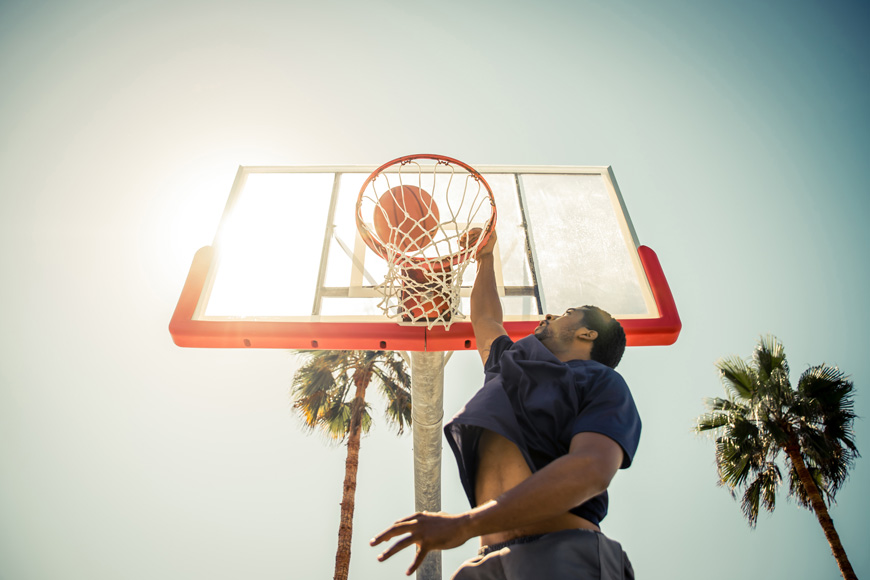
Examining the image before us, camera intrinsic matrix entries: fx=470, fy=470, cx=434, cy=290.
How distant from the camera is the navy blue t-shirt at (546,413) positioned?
1.45 m

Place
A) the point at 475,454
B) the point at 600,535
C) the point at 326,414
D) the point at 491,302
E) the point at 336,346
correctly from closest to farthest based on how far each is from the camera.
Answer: the point at 600,535
the point at 475,454
the point at 491,302
the point at 336,346
the point at 326,414

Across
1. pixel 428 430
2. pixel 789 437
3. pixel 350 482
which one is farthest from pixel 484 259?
pixel 789 437

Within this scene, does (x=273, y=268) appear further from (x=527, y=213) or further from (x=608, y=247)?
(x=608, y=247)

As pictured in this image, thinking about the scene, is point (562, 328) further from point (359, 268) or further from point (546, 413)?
Answer: point (359, 268)

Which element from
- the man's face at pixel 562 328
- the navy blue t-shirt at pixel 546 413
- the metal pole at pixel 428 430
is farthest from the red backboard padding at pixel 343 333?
the navy blue t-shirt at pixel 546 413

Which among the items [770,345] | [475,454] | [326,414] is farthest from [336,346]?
[770,345]

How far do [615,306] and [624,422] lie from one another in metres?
2.53

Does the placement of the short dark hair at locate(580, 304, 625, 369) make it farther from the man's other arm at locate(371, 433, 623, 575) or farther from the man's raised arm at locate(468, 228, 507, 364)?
the man's other arm at locate(371, 433, 623, 575)

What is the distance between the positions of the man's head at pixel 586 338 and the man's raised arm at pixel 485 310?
1.28ft

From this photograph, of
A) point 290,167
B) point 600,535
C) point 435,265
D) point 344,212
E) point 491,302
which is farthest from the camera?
point 290,167

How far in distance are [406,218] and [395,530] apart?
8.35ft

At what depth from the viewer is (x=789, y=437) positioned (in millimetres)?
7305

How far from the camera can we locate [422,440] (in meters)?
4.28

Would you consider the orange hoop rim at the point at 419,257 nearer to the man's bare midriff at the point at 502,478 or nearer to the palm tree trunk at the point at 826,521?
the man's bare midriff at the point at 502,478
